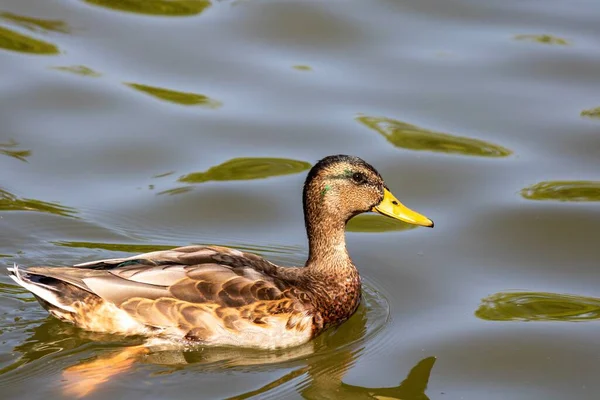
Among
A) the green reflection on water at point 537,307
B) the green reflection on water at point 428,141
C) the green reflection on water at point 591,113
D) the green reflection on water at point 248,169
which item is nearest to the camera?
the green reflection on water at point 537,307

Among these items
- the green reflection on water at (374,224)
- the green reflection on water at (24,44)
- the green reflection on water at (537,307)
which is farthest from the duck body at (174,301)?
the green reflection on water at (24,44)

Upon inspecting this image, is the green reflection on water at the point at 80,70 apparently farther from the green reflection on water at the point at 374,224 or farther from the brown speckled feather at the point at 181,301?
the brown speckled feather at the point at 181,301

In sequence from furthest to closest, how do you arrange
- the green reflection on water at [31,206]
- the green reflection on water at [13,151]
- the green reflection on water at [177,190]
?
the green reflection on water at [13,151] < the green reflection on water at [177,190] < the green reflection on water at [31,206]

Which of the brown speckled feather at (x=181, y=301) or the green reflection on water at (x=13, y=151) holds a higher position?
the green reflection on water at (x=13, y=151)

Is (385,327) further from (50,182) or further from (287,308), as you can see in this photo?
(50,182)

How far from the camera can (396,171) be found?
34.8 feet

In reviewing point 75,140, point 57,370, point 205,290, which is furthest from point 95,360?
point 75,140

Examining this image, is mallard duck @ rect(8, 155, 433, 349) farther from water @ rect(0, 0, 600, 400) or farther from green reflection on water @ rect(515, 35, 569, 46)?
green reflection on water @ rect(515, 35, 569, 46)

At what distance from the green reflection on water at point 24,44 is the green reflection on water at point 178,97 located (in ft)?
4.04

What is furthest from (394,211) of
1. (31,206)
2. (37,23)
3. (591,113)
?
(37,23)

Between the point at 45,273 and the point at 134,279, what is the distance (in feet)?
1.91

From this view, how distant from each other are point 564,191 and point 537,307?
1924 millimetres

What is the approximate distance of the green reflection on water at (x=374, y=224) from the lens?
9883 mm

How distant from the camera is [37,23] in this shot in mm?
13008
